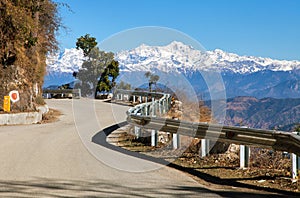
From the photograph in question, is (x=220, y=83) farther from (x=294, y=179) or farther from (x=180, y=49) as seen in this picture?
(x=294, y=179)

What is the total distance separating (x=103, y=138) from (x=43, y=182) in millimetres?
7339

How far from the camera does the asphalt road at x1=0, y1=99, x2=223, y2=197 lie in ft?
23.3

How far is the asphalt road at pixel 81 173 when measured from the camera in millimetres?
7102

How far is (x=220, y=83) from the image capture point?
1225 centimetres

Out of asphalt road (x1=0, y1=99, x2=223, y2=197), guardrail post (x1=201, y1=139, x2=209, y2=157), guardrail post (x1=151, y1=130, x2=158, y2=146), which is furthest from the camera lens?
guardrail post (x1=151, y1=130, x2=158, y2=146)

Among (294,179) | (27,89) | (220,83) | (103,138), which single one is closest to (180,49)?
(220,83)

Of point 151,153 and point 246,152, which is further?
point 151,153

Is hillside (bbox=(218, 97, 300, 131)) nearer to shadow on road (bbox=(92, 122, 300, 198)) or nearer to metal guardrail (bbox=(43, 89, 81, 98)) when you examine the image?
shadow on road (bbox=(92, 122, 300, 198))

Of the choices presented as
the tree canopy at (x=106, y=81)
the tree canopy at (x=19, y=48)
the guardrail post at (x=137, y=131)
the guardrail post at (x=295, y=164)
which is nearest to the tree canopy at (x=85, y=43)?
the tree canopy at (x=106, y=81)

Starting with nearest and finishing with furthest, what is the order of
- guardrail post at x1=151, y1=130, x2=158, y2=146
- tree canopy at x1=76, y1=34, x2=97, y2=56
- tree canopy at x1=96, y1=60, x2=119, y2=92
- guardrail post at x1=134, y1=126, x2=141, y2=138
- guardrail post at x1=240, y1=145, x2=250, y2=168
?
guardrail post at x1=240, y1=145, x2=250, y2=168 → guardrail post at x1=151, y1=130, x2=158, y2=146 → guardrail post at x1=134, y1=126, x2=141, y2=138 → tree canopy at x1=96, y1=60, x2=119, y2=92 → tree canopy at x1=76, y1=34, x2=97, y2=56

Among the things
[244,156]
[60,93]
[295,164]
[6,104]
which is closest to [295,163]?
[295,164]

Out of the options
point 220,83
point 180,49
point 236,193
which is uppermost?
point 180,49

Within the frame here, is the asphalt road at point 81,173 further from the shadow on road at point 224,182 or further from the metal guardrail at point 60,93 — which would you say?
the metal guardrail at point 60,93

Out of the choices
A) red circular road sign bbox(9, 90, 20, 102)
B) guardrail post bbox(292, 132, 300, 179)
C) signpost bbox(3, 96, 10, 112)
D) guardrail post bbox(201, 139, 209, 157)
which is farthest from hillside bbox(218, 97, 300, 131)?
A: red circular road sign bbox(9, 90, 20, 102)
